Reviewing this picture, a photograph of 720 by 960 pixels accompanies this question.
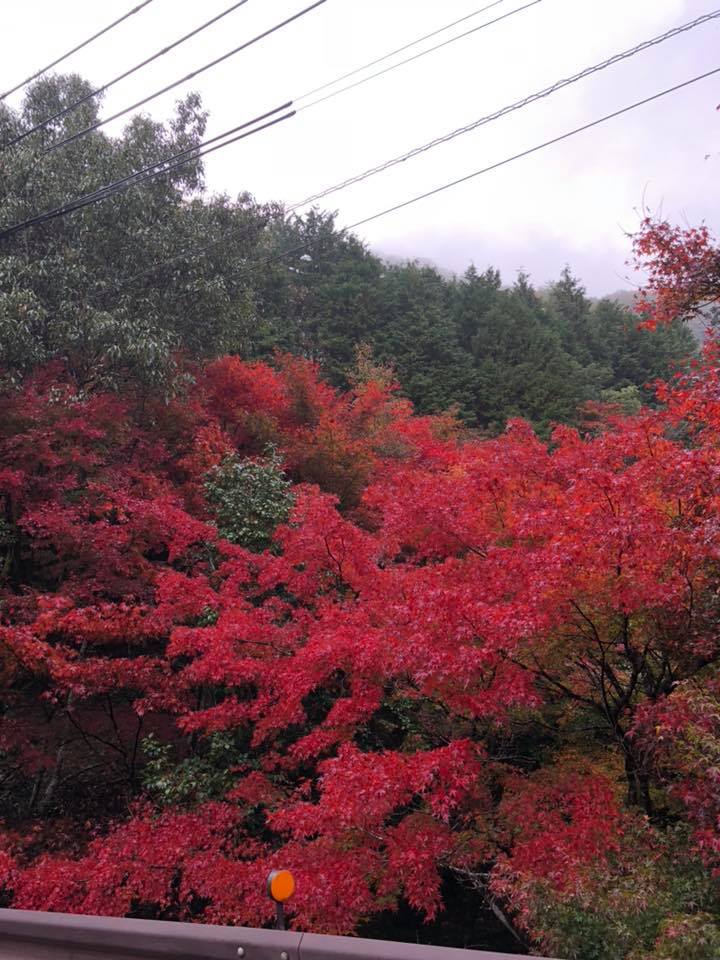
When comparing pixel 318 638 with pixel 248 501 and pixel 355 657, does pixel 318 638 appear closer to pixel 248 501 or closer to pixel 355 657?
pixel 355 657

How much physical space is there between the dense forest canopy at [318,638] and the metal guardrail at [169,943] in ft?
8.98

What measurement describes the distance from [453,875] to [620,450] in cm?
683

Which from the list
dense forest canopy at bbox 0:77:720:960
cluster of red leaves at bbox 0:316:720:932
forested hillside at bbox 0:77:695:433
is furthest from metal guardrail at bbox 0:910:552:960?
forested hillside at bbox 0:77:695:433

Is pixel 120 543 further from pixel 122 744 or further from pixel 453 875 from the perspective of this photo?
pixel 453 875

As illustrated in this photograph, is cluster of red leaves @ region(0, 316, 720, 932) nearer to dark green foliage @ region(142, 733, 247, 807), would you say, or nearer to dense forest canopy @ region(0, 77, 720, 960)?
dense forest canopy @ region(0, 77, 720, 960)

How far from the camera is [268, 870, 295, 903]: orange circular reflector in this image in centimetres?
286

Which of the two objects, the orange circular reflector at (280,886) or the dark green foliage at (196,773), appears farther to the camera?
the dark green foliage at (196,773)

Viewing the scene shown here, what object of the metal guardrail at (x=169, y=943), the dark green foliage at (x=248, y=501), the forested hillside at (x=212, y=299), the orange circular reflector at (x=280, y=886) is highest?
the forested hillside at (x=212, y=299)

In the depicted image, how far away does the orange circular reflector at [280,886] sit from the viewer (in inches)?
113

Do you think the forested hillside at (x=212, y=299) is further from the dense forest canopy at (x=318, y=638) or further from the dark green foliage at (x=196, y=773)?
the dark green foliage at (x=196, y=773)

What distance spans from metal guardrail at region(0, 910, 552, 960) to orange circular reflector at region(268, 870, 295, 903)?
140 mm

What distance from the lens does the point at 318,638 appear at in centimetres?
866

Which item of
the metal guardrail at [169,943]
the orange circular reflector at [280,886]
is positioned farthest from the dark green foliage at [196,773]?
the orange circular reflector at [280,886]

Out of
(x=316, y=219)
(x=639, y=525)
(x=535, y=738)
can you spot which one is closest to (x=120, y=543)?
(x=535, y=738)
